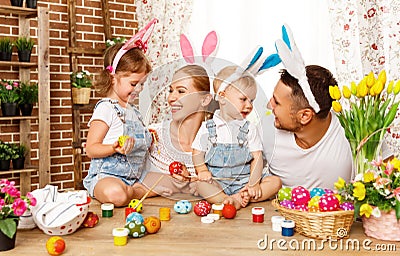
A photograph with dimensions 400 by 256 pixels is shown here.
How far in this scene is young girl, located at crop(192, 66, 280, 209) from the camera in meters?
1.96

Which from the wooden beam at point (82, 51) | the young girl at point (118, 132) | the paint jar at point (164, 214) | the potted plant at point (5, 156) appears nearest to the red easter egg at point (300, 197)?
the paint jar at point (164, 214)

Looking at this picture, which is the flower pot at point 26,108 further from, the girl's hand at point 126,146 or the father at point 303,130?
the father at point 303,130

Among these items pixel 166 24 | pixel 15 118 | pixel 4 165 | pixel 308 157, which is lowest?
pixel 4 165

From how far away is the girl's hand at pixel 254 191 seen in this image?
2111 millimetres

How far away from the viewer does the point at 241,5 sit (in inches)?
143

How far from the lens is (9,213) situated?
1.50m

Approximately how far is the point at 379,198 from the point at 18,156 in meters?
2.76

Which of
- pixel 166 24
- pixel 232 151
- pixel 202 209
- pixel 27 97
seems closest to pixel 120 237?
pixel 202 209

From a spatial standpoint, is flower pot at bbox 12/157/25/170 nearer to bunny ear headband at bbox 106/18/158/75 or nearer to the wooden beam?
the wooden beam

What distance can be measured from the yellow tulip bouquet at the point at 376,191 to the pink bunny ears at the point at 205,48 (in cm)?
77

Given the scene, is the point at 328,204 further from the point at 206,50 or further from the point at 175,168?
the point at 206,50

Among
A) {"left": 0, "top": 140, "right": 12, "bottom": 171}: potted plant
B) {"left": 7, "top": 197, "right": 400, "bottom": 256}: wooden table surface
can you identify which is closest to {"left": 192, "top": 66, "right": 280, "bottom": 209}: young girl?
{"left": 7, "top": 197, "right": 400, "bottom": 256}: wooden table surface

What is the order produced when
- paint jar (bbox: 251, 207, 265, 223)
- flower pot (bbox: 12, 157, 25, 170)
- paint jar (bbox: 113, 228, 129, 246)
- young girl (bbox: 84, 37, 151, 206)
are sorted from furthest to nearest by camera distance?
flower pot (bbox: 12, 157, 25, 170)
young girl (bbox: 84, 37, 151, 206)
paint jar (bbox: 251, 207, 265, 223)
paint jar (bbox: 113, 228, 129, 246)

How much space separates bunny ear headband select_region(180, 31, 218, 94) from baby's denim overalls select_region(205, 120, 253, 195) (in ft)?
0.69
